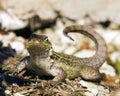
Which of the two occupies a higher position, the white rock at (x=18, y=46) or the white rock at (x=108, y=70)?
the white rock at (x=18, y=46)

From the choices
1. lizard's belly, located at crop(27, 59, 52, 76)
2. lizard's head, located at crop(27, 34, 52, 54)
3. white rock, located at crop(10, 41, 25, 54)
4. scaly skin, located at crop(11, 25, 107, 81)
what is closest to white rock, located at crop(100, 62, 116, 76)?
scaly skin, located at crop(11, 25, 107, 81)

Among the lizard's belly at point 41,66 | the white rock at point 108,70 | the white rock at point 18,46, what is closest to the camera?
the lizard's belly at point 41,66

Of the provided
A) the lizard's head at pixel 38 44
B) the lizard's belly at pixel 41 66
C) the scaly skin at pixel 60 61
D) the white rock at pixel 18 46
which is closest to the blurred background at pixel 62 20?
the white rock at pixel 18 46

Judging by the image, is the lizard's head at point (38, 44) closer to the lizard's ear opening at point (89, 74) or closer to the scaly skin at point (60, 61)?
the scaly skin at point (60, 61)

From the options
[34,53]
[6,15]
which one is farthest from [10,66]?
[6,15]

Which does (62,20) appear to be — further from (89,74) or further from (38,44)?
(38,44)

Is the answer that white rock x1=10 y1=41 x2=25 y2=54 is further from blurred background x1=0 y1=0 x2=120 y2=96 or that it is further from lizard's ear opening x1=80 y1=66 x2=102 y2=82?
lizard's ear opening x1=80 y1=66 x2=102 y2=82

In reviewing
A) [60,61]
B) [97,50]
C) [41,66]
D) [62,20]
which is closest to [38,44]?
[41,66]

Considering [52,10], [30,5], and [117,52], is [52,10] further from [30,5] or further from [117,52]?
[117,52]
